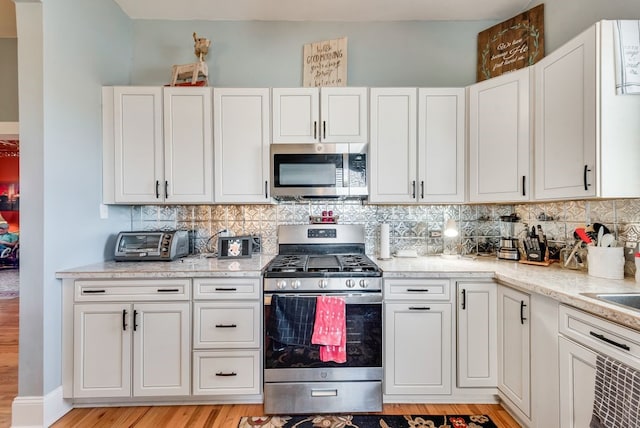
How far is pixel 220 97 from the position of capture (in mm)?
2236

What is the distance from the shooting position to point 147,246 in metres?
2.25

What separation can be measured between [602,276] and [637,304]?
363 mm

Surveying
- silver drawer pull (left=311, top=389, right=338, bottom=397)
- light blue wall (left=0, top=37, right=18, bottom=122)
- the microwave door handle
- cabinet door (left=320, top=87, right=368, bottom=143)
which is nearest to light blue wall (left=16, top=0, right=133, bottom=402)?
light blue wall (left=0, top=37, right=18, bottom=122)

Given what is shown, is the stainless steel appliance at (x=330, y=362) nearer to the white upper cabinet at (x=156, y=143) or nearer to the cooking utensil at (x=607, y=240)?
the white upper cabinet at (x=156, y=143)

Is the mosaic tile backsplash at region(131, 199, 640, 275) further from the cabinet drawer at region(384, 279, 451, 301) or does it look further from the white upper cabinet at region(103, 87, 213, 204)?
the cabinet drawer at region(384, 279, 451, 301)

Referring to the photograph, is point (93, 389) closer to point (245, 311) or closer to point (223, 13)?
point (245, 311)

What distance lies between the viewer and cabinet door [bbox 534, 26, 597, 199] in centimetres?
154

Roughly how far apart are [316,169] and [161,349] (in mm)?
1614

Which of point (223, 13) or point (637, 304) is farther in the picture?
point (223, 13)

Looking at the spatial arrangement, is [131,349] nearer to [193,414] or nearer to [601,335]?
[193,414]

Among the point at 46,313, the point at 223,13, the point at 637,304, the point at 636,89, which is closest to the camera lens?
the point at 637,304

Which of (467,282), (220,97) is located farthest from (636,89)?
(220,97)

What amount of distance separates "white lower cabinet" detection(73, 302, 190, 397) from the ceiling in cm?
242

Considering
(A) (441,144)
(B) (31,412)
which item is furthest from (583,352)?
(B) (31,412)
